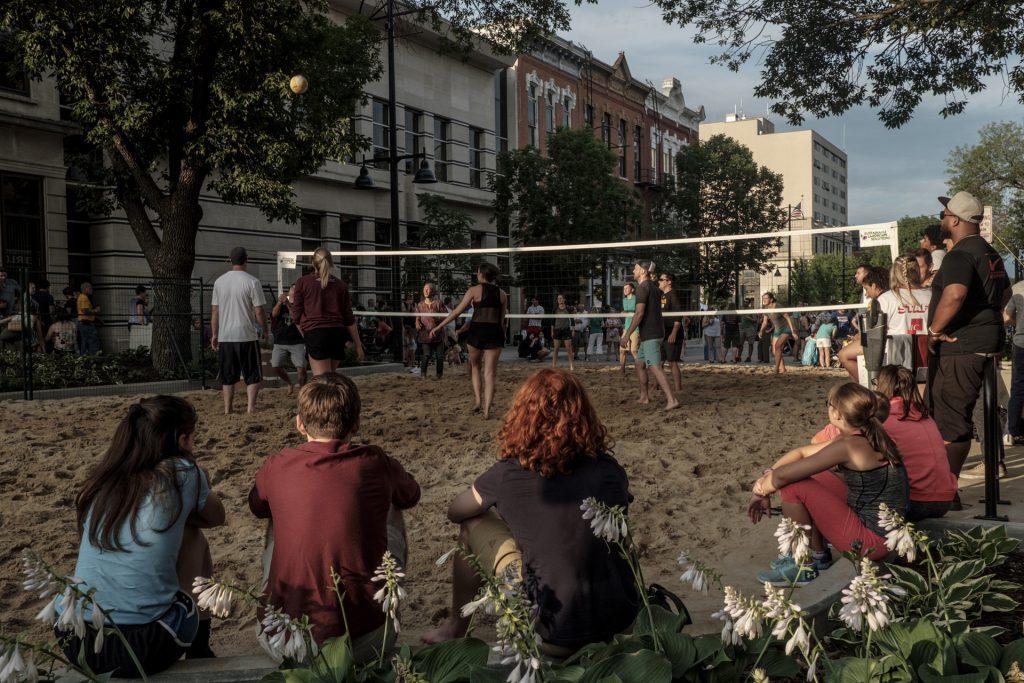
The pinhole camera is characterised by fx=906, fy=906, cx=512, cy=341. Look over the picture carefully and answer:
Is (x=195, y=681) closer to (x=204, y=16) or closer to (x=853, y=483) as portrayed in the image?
(x=853, y=483)

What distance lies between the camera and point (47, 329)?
1408 centimetres

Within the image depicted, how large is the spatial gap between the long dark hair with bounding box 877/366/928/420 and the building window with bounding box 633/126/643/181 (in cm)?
5104

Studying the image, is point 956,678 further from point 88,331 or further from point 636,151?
point 636,151

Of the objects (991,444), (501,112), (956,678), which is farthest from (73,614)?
(501,112)

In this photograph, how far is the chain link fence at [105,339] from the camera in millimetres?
12883

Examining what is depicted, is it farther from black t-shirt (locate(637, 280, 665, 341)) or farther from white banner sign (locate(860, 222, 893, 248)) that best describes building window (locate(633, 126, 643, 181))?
black t-shirt (locate(637, 280, 665, 341))

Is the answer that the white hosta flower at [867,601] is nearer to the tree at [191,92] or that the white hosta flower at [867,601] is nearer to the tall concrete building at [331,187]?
the tree at [191,92]

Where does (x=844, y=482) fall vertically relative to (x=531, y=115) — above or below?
below

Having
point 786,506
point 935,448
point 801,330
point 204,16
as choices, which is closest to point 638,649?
point 786,506

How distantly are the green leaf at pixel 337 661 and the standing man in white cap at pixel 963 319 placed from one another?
14.8 feet

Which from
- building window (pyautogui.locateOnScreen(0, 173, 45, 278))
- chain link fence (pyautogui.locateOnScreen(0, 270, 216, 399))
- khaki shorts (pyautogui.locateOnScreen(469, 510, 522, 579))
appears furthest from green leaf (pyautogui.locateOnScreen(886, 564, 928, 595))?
building window (pyautogui.locateOnScreen(0, 173, 45, 278))

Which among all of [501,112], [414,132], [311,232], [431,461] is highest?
[501,112]

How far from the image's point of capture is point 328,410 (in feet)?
11.4

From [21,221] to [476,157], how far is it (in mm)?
20571
